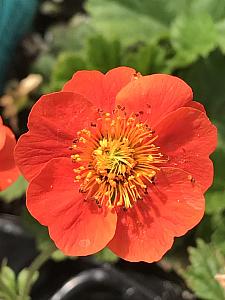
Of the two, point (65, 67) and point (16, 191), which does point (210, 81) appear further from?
point (16, 191)

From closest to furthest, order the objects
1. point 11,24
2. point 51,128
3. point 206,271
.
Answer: point 51,128 → point 206,271 → point 11,24

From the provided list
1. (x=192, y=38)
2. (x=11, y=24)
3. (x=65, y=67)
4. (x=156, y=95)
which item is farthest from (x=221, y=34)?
(x=156, y=95)

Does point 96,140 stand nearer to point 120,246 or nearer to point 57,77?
point 120,246

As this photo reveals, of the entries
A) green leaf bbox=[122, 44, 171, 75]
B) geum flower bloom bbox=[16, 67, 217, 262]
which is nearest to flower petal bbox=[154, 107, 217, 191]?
geum flower bloom bbox=[16, 67, 217, 262]

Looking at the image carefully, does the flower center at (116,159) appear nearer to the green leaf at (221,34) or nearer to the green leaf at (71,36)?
the green leaf at (221,34)

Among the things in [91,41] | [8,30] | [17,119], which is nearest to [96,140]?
[91,41]

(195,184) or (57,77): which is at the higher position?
(195,184)
